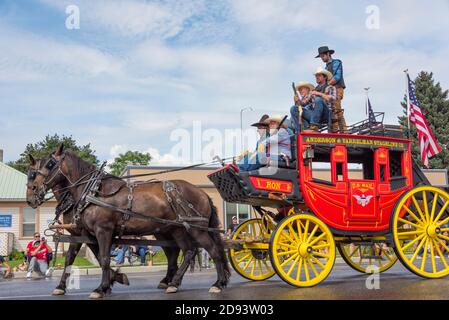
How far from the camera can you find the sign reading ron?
28.5 meters

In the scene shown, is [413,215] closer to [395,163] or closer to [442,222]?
[442,222]

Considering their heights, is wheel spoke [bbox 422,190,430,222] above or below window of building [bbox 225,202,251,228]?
above

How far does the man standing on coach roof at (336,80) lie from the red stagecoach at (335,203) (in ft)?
1.86

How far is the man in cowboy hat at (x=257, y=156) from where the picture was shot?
9.07 meters

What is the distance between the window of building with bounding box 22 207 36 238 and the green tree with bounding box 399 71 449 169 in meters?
31.7

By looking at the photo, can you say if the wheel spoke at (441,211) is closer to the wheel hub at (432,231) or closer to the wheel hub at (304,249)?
the wheel hub at (432,231)

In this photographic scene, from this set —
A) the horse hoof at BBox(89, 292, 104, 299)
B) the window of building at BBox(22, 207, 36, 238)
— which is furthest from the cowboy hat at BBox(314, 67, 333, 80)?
the window of building at BBox(22, 207, 36, 238)

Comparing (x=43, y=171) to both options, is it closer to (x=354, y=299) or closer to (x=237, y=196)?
(x=237, y=196)

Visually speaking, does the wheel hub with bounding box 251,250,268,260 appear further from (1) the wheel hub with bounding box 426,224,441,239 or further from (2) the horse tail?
(1) the wheel hub with bounding box 426,224,441,239

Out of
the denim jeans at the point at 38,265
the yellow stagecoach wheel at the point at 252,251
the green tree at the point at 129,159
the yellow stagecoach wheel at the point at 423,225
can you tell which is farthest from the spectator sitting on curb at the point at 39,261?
the green tree at the point at 129,159

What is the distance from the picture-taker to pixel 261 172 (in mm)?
8758

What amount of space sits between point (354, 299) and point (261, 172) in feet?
8.40
